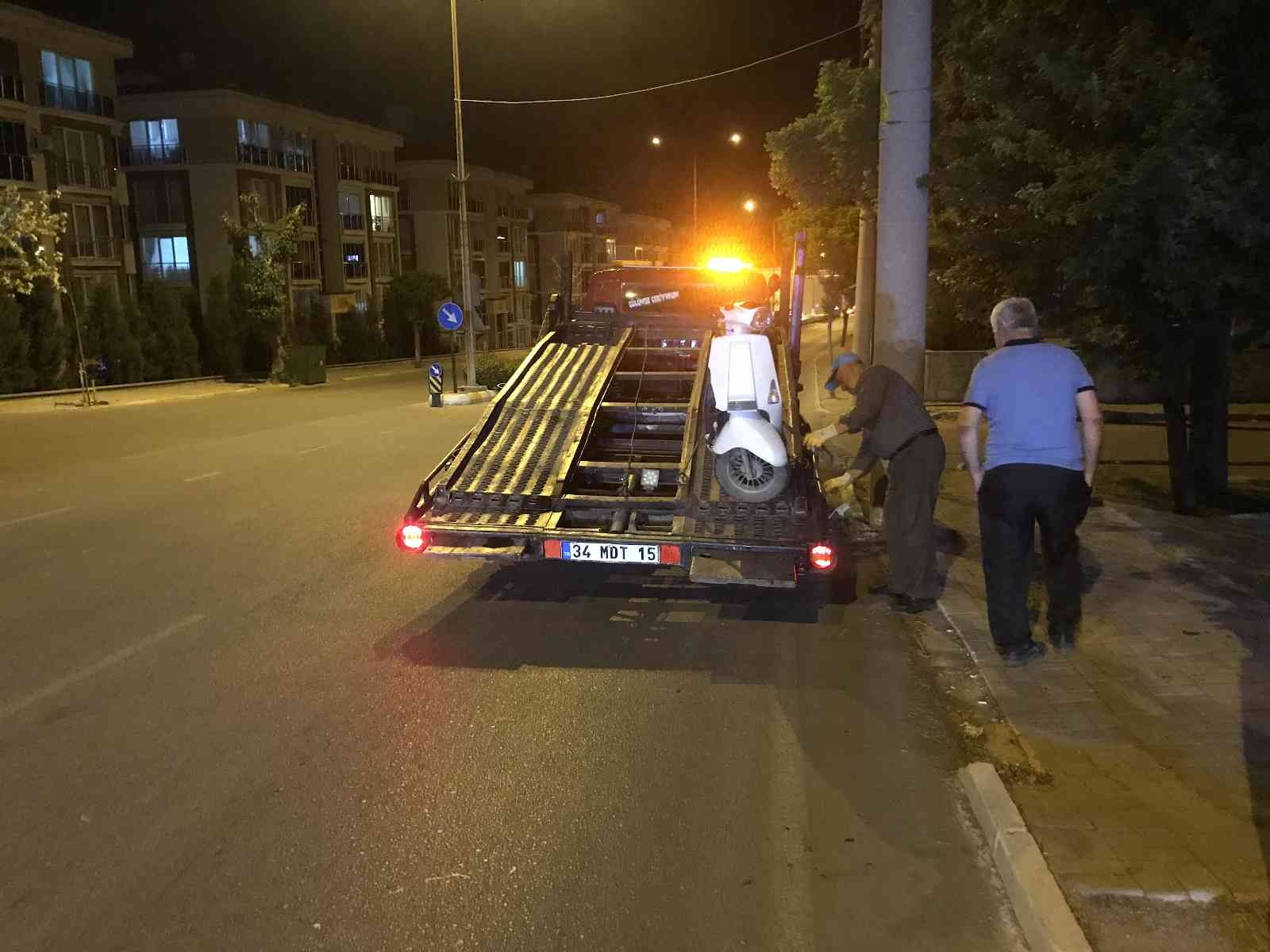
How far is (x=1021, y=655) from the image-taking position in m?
5.86

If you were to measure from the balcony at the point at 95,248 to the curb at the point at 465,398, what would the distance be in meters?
22.2

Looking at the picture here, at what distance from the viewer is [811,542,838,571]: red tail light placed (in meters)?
6.16

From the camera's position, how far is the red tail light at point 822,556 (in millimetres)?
6164

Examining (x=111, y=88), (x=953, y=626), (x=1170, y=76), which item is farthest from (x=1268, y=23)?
(x=111, y=88)

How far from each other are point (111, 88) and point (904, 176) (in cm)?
4223

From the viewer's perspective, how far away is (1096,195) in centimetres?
738

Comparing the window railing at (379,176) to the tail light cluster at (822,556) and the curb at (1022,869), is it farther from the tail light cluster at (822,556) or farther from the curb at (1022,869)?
the curb at (1022,869)

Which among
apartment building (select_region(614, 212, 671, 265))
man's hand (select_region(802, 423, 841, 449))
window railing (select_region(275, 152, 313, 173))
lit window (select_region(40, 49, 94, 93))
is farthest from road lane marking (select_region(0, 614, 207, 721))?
apartment building (select_region(614, 212, 671, 265))

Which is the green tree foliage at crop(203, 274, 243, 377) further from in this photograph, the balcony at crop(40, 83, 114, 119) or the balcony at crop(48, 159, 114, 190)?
the balcony at crop(40, 83, 114, 119)

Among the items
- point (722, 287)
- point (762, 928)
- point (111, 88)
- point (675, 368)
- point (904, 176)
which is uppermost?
point (111, 88)

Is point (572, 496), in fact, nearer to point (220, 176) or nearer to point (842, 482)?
point (842, 482)

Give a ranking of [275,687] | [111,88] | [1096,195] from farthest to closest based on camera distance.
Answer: [111,88], [1096,195], [275,687]

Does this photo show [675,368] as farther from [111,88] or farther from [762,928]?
[111,88]

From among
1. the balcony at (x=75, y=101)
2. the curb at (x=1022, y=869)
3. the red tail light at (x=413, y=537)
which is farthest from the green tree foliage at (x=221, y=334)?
the curb at (x=1022, y=869)
